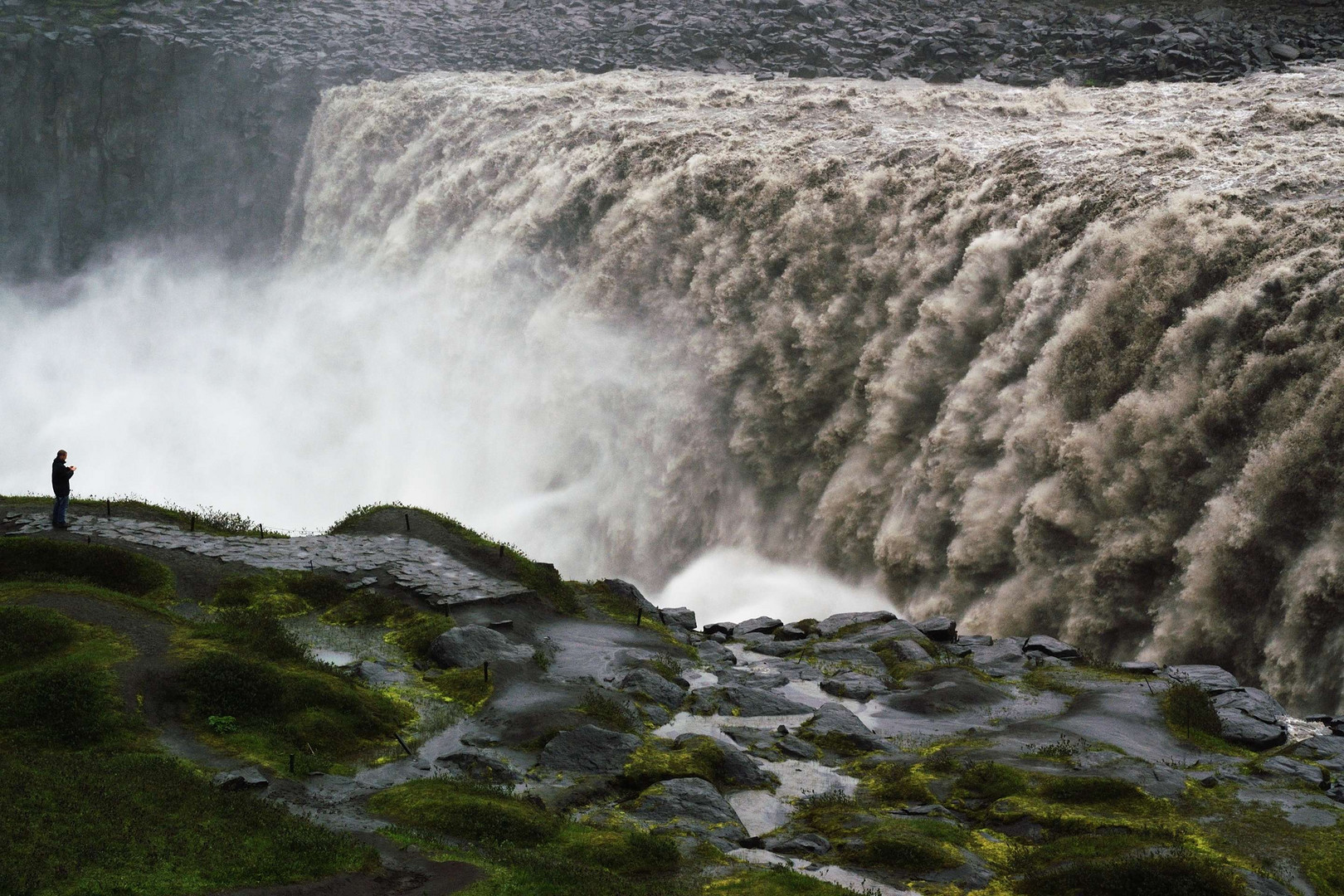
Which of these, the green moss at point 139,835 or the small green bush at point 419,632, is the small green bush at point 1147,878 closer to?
the green moss at point 139,835

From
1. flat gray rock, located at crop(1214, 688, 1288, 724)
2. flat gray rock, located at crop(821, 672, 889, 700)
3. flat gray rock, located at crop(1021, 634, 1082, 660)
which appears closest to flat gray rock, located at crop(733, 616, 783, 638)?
flat gray rock, located at crop(821, 672, 889, 700)

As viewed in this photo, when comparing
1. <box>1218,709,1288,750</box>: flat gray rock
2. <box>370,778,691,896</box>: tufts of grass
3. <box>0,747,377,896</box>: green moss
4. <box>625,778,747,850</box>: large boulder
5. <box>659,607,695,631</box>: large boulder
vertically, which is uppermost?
<box>0,747,377,896</box>: green moss

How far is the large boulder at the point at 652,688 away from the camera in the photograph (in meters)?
18.6

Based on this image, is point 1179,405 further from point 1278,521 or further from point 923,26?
point 923,26

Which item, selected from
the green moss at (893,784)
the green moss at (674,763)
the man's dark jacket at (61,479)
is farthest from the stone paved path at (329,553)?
the green moss at (893,784)

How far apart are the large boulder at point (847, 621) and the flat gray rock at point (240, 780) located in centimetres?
1235

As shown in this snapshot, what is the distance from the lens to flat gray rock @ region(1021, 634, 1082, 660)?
21.2 metres

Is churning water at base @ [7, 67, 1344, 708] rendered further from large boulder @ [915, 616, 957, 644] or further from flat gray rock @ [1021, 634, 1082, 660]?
large boulder @ [915, 616, 957, 644]

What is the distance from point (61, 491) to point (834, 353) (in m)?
17.8

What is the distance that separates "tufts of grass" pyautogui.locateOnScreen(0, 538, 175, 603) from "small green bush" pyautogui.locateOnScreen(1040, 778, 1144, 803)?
1428 centimetres

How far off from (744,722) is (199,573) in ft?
33.7

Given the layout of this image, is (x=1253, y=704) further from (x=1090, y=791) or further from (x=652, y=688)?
(x=652, y=688)

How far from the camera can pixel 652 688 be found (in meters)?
18.8

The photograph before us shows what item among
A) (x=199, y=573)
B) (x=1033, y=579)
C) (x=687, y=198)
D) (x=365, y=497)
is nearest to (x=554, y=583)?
(x=199, y=573)
